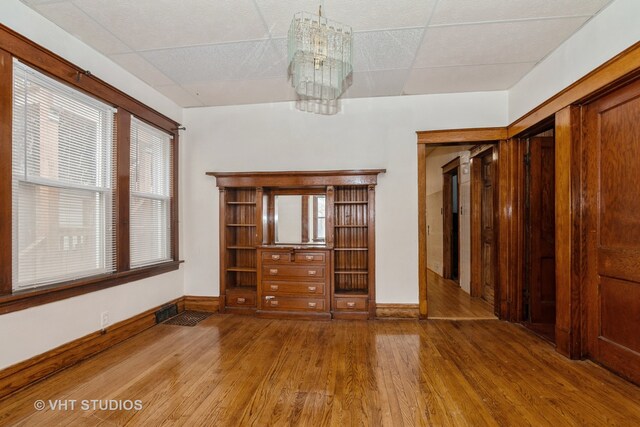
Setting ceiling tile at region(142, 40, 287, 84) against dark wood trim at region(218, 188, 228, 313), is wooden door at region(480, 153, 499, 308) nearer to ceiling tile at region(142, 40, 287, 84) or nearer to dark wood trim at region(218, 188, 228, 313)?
ceiling tile at region(142, 40, 287, 84)

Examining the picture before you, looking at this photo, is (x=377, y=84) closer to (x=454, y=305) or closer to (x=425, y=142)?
(x=425, y=142)

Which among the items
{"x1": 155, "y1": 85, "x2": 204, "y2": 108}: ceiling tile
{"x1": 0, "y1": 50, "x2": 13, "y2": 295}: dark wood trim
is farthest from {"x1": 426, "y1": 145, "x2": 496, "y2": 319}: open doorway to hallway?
{"x1": 0, "y1": 50, "x2": 13, "y2": 295}: dark wood trim

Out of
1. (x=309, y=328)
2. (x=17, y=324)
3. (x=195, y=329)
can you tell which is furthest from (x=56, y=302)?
(x=309, y=328)

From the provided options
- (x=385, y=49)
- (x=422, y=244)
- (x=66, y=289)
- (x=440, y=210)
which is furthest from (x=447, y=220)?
(x=66, y=289)

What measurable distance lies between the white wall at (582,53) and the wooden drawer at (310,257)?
111 inches

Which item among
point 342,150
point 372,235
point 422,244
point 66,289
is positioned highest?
point 342,150

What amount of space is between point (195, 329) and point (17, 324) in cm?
154

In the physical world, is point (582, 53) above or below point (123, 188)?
above

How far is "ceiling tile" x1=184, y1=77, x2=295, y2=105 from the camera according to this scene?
137 inches

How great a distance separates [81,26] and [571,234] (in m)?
4.48

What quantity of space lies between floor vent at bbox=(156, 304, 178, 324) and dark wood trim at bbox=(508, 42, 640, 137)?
4632 millimetres

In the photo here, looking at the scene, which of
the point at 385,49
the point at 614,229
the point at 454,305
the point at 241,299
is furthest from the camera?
the point at 454,305

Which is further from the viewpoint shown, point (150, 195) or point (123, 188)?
point (150, 195)

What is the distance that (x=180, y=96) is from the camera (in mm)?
3857
